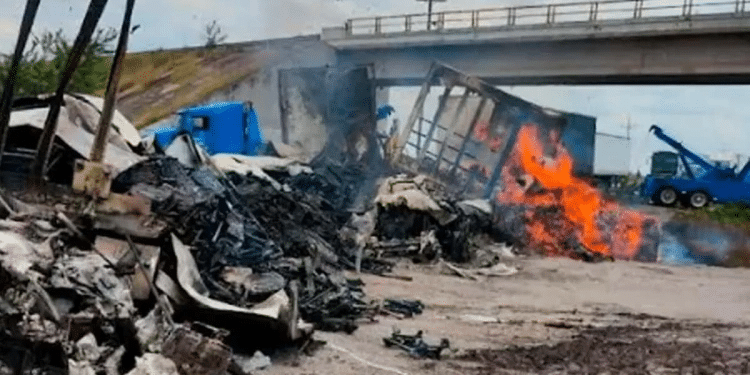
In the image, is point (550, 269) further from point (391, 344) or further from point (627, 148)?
point (627, 148)

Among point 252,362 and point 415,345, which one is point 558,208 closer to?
point 415,345

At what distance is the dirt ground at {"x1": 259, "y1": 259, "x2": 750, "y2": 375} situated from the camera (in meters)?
7.15

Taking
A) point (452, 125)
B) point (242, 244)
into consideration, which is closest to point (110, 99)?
point (242, 244)

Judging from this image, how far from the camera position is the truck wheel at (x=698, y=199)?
96.4 ft

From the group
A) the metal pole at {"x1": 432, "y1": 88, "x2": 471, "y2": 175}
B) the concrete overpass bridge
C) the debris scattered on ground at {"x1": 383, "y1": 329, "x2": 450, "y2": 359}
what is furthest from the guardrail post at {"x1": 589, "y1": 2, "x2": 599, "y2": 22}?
the debris scattered on ground at {"x1": 383, "y1": 329, "x2": 450, "y2": 359}

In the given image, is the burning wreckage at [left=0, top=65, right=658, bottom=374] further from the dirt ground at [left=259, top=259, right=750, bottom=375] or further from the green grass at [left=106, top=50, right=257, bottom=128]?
the green grass at [left=106, top=50, right=257, bottom=128]

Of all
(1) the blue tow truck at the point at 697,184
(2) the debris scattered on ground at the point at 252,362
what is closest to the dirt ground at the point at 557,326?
(2) the debris scattered on ground at the point at 252,362

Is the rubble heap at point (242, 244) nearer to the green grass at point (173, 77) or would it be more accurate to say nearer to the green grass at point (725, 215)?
the green grass at point (173, 77)

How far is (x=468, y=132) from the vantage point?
56.2 ft

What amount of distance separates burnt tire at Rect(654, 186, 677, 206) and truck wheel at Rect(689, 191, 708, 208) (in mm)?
677

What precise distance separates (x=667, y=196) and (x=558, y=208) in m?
15.7

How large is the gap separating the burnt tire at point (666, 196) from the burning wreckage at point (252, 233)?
43.3 ft

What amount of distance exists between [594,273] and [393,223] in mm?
3778

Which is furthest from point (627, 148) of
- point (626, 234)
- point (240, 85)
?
point (626, 234)
